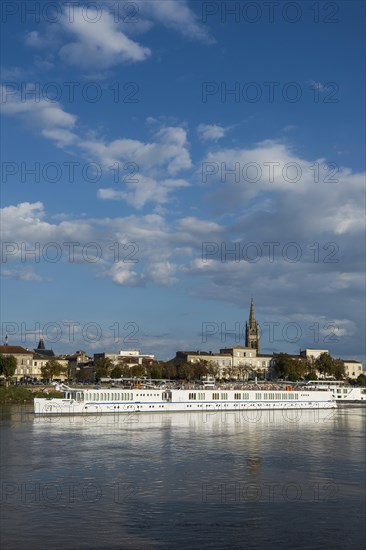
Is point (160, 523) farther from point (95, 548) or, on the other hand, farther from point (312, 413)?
point (312, 413)

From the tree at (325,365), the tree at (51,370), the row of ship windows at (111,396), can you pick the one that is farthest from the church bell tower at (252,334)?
the row of ship windows at (111,396)

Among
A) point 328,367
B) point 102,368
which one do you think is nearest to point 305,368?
point 328,367

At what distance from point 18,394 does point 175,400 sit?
23.1m

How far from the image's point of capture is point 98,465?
1257 inches

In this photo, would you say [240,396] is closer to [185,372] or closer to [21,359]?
[185,372]

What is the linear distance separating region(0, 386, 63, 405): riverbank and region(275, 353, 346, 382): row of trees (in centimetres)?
5797

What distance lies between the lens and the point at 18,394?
8112 cm

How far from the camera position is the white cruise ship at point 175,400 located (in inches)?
2517

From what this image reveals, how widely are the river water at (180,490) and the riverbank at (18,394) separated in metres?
32.3

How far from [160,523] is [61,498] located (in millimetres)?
5432

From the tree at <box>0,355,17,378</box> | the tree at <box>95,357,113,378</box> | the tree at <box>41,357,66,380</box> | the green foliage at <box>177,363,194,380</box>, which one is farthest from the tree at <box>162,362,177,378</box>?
the tree at <box>0,355,17,378</box>

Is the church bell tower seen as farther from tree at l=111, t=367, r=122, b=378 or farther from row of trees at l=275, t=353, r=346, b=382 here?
tree at l=111, t=367, r=122, b=378

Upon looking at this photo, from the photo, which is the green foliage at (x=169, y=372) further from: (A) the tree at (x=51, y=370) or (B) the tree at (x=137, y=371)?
(A) the tree at (x=51, y=370)

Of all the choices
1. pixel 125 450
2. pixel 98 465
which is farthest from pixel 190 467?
pixel 125 450
